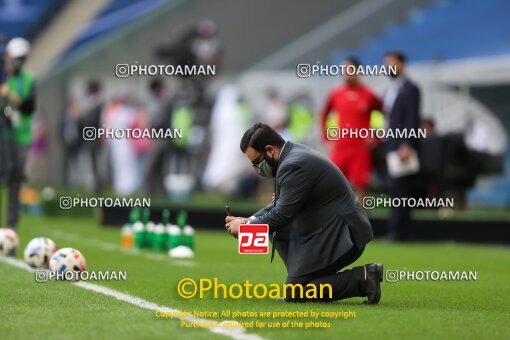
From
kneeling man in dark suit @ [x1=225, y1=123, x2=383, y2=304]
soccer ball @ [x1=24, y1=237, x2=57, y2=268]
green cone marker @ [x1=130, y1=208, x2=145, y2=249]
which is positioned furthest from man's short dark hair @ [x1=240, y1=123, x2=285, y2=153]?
green cone marker @ [x1=130, y1=208, x2=145, y2=249]

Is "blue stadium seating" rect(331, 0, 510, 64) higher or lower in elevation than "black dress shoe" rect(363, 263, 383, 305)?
higher

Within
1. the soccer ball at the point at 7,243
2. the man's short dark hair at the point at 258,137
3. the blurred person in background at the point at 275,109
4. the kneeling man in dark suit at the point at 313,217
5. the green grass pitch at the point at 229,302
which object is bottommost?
the green grass pitch at the point at 229,302

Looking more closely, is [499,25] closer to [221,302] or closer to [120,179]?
[120,179]

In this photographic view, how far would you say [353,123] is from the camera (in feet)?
57.5

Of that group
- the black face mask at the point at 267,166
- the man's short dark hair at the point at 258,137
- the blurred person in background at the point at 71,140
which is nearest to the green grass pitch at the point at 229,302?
the black face mask at the point at 267,166

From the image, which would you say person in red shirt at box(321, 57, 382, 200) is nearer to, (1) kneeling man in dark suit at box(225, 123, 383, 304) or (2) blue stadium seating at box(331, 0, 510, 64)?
(1) kneeling man in dark suit at box(225, 123, 383, 304)

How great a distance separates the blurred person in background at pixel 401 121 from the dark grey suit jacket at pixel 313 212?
25.1 feet

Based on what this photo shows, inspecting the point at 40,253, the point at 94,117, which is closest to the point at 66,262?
the point at 40,253

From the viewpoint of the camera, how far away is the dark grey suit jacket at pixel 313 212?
364 inches

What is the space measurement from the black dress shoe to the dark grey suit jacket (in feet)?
0.73

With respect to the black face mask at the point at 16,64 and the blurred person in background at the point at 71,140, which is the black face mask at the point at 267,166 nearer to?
the black face mask at the point at 16,64

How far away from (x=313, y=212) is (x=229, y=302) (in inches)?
37.3

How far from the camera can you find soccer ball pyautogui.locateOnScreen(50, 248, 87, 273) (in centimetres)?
1098

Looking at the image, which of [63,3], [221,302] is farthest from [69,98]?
[221,302]
